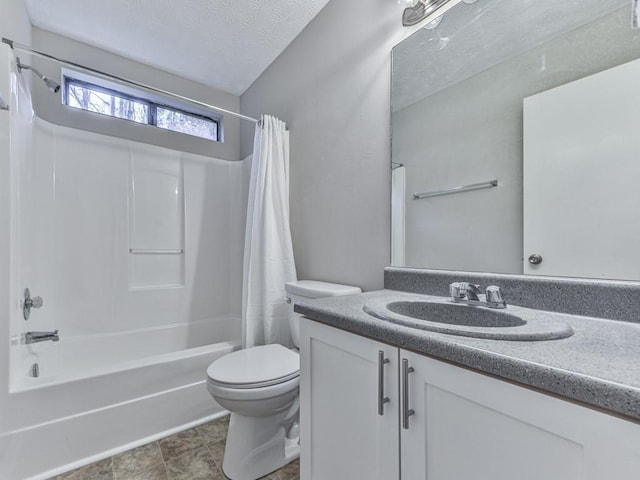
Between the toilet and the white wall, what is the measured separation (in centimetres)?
30

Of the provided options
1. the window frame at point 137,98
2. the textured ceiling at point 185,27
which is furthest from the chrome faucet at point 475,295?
the window frame at point 137,98

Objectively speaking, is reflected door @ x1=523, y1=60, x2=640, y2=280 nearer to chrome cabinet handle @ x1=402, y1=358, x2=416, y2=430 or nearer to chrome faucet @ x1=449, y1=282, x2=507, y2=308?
chrome faucet @ x1=449, y1=282, x2=507, y2=308

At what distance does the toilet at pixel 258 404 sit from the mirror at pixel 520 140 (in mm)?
627

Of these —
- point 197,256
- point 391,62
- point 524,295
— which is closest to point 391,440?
point 524,295

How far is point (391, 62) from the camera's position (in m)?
1.43

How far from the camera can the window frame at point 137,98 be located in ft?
7.24

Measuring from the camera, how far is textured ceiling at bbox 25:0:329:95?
5.95ft

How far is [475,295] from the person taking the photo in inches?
38.5

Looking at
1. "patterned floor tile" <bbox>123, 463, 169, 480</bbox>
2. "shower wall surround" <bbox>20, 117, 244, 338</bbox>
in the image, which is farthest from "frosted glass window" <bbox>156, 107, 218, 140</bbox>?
"patterned floor tile" <bbox>123, 463, 169, 480</bbox>

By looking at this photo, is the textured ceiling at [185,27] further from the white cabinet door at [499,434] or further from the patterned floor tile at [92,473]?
the patterned floor tile at [92,473]

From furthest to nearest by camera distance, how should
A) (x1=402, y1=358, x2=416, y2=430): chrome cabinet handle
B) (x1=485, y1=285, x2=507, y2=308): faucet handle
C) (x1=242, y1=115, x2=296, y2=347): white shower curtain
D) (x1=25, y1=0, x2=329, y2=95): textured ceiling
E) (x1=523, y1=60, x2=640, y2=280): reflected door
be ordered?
(x1=242, y1=115, x2=296, y2=347): white shower curtain < (x1=25, y1=0, x2=329, y2=95): textured ceiling < (x1=485, y1=285, x2=507, y2=308): faucet handle < (x1=523, y1=60, x2=640, y2=280): reflected door < (x1=402, y1=358, x2=416, y2=430): chrome cabinet handle

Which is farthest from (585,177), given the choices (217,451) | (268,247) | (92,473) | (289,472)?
(92,473)

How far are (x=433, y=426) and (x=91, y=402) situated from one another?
165 cm

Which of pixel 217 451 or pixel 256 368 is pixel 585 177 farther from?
pixel 217 451
